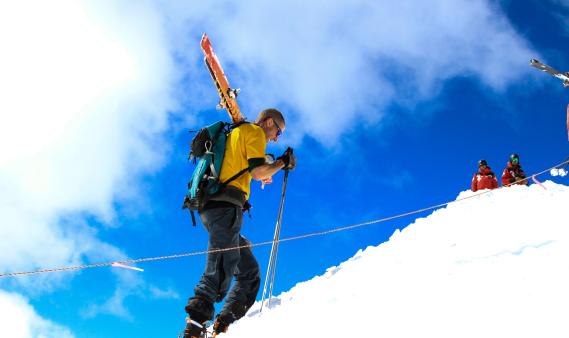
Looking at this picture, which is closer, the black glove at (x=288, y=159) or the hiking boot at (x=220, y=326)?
the hiking boot at (x=220, y=326)

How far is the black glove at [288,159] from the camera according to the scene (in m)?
6.04

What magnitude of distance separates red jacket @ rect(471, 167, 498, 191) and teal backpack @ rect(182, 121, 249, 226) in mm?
12138

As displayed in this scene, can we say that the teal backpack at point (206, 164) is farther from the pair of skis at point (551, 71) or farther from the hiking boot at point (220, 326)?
the pair of skis at point (551, 71)

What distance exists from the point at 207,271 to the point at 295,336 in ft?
6.44

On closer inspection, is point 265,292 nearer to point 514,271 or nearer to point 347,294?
point 347,294

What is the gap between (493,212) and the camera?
24.7 ft

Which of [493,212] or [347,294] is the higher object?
[493,212]

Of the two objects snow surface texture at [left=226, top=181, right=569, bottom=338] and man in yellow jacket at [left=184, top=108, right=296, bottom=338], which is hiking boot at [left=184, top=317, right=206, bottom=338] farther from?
snow surface texture at [left=226, top=181, right=569, bottom=338]

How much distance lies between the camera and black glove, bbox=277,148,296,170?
604cm

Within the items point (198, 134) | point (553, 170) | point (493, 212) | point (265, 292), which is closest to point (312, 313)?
point (265, 292)

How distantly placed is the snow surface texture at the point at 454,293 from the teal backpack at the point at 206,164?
4.93 ft

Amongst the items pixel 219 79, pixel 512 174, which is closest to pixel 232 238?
pixel 219 79

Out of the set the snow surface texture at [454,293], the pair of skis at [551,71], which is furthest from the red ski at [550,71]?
the snow surface texture at [454,293]

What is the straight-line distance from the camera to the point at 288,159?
19.9ft
